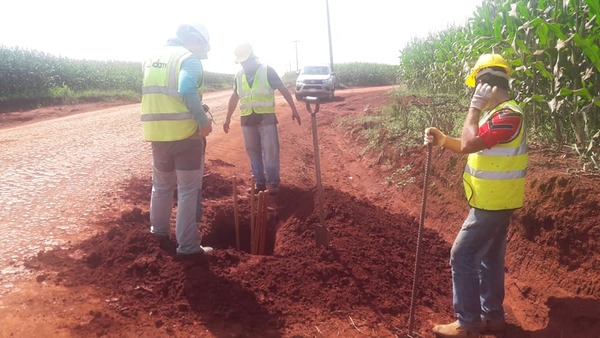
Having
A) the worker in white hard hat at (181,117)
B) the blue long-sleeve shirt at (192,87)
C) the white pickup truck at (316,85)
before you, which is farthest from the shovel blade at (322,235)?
the white pickup truck at (316,85)

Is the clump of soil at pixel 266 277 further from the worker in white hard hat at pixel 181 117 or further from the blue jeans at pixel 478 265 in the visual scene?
the blue jeans at pixel 478 265

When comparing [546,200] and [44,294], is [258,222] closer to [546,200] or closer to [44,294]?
[44,294]

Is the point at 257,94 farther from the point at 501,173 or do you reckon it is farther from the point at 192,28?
the point at 501,173

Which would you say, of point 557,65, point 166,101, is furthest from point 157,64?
point 557,65

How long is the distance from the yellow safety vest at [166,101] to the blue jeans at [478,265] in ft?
7.39

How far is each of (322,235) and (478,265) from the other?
1.54 m

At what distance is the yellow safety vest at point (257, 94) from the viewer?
18.8 feet

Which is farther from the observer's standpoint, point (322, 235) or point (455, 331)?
point (322, 235)

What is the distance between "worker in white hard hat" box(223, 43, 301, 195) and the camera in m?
5.73

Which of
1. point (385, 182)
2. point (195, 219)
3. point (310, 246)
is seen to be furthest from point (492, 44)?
point (195, 219)

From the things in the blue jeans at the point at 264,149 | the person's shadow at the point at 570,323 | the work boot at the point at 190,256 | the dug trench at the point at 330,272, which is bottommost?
the person's shadow at the point at 570,323

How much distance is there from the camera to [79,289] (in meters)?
3.40

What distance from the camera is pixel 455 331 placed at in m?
3.19

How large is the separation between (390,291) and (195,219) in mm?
1727
